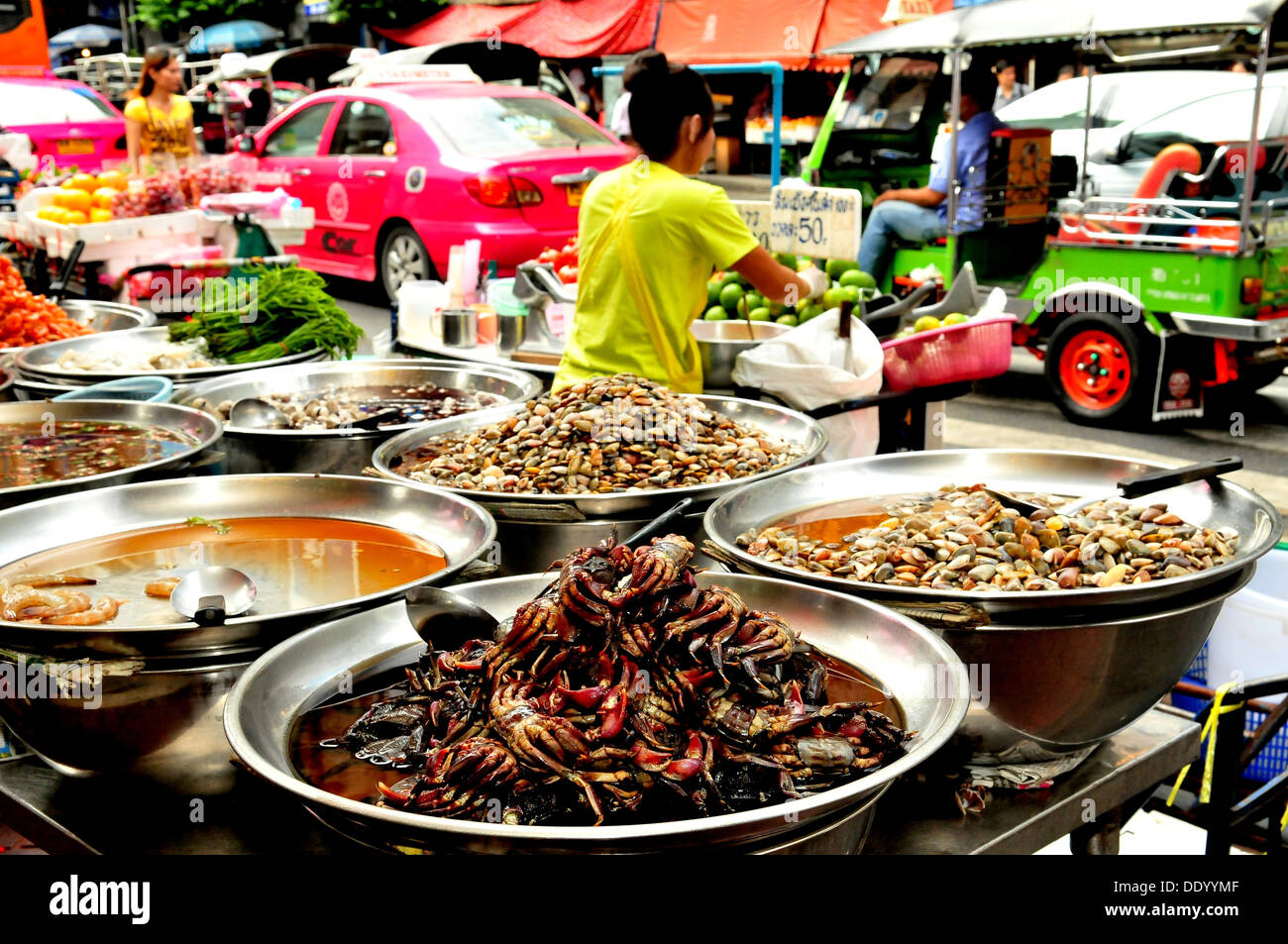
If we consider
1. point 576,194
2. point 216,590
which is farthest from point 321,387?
point 576,194

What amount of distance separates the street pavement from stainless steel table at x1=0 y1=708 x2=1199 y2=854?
13.7ft

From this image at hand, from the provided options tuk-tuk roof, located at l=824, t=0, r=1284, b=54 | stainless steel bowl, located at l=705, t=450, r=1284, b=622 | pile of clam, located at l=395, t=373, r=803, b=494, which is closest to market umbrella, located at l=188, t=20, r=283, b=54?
tuk-tuk roof, located at l=824, t=0, r=1284, b=54

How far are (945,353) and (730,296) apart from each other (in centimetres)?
113

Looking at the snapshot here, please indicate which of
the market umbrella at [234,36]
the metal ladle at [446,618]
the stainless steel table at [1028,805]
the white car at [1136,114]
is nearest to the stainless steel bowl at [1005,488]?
the stainless steel table at [1028,805]

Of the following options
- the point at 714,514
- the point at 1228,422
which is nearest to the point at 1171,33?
the point at 1228,422

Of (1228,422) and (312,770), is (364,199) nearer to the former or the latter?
(1228,422)

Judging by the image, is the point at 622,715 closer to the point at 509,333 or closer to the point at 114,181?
the point at 509,333

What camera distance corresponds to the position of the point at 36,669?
5.04ft

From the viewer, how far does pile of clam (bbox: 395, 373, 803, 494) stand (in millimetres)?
2371

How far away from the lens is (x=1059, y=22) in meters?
6.86

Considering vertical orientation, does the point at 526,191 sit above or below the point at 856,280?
above

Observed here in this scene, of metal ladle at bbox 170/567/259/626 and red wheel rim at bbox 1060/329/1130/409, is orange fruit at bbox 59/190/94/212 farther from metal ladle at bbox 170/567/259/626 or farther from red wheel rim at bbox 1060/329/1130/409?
red wheel rim at bbox 1060/329/1130/409

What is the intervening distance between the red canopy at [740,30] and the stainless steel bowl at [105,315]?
1102 cm
